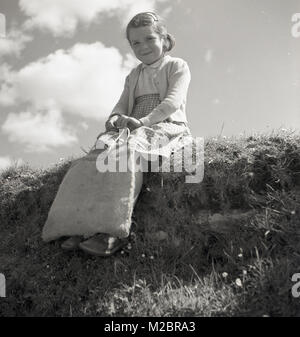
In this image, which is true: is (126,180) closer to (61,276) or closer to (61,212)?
(61,212)

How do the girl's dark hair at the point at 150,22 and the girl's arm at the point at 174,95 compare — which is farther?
the girl's dark hair at the point at 150,22

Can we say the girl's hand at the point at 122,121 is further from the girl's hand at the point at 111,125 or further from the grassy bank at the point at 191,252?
the grassy bank at the point at 191,252

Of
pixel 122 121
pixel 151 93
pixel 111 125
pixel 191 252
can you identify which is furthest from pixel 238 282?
pixel 151 93

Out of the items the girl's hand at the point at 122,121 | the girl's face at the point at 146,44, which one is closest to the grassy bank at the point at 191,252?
the girl's hand at the point at 122,121

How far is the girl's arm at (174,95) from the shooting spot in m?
4.20

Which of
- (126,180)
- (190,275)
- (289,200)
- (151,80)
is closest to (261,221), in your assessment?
(289,200)

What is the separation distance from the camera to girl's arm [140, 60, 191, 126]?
13.8 feet

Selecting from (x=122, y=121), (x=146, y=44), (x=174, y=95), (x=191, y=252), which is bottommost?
(x=191, y=252)

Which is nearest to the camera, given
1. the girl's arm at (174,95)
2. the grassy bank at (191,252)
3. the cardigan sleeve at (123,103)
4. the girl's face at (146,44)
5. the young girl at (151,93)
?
the grassy bank at (191,252)

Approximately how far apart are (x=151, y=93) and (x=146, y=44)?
55 centimetres

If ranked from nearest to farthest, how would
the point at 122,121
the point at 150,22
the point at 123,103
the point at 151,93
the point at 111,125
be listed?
the point at 122,121 < the point at 111,125 < the point at 150,22 < the point at 151,93 < the point at 123,103

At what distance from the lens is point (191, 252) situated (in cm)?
346

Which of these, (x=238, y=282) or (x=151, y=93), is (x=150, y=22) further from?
(x=238, y=282)

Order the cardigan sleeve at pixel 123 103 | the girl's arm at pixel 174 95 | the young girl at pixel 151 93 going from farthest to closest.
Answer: the cardigan sleeve at pixel 123 103, the girl's arm at pixel 174 95, the young girl at pixel 151 93
